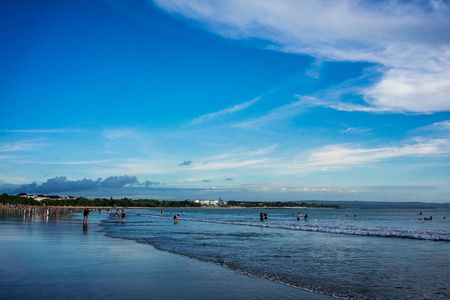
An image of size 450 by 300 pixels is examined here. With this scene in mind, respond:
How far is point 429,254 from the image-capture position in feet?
75.1

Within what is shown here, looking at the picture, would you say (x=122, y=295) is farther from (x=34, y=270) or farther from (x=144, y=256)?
(x=144, y=256)

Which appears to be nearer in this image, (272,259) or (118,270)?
(118,270)

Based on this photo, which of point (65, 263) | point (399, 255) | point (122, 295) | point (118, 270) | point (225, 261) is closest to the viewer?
point (122, 295)

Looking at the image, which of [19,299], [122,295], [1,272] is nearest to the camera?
[19,299]

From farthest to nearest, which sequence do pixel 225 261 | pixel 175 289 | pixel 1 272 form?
pixel 225 261 → pixel 1 272 → pixel 175 289

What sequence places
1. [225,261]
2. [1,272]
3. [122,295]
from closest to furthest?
[122,295], [1,272], [225,261]

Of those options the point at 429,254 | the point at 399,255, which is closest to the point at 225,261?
the point at 399,255

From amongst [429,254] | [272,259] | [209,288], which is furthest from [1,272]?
[429,254]

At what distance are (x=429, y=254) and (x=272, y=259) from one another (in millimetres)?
11310

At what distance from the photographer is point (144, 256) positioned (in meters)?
19.2

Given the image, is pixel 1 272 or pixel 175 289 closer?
pixel 175 289

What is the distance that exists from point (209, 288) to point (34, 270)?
727cm

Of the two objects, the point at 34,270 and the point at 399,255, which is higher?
the point at 34,270

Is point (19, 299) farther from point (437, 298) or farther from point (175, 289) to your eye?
point (437, 298)
